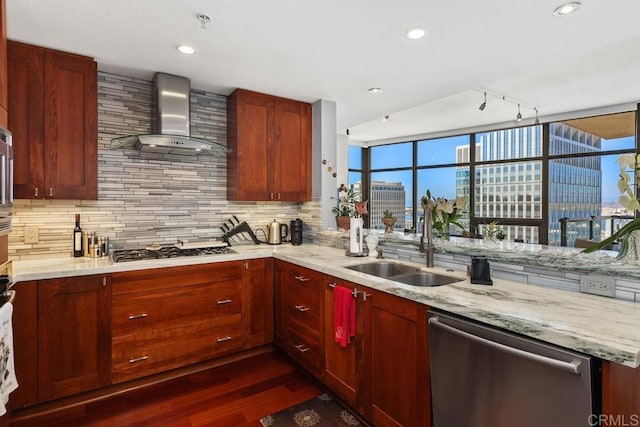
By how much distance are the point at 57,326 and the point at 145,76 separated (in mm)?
2052

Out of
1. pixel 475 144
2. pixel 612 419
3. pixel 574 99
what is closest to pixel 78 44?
pixel 612 419

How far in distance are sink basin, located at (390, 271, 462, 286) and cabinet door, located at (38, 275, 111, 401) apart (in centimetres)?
202

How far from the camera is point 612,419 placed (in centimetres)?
107

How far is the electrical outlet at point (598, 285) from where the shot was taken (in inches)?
61.4

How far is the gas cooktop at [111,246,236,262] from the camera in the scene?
99.6 inches

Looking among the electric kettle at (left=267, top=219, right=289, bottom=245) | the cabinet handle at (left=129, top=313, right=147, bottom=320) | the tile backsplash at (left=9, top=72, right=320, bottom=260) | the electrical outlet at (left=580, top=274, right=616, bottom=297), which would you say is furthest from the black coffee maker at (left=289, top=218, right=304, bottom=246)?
the electrical outlet at (left=580, top=274, right=616, bottom=297)

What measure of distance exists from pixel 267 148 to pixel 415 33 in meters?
1.73

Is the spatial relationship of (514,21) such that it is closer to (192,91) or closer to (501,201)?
(192,91)

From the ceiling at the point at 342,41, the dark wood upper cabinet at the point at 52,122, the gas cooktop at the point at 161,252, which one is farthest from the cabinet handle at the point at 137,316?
the ceiling at the point at 342,41

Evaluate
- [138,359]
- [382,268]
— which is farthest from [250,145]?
[138,359]

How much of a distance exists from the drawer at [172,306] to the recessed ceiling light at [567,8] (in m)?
2.80

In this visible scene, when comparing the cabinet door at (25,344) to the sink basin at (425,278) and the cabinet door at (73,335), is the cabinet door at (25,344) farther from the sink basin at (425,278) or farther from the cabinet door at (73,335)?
the sink basin at (425,278)

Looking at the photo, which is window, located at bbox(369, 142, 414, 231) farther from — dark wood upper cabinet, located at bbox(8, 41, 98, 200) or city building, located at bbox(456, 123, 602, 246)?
dark wood upper cabinet, located at bbox(8, 41, 98, 200)

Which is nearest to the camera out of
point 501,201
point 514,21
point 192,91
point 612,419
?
point 612,419
